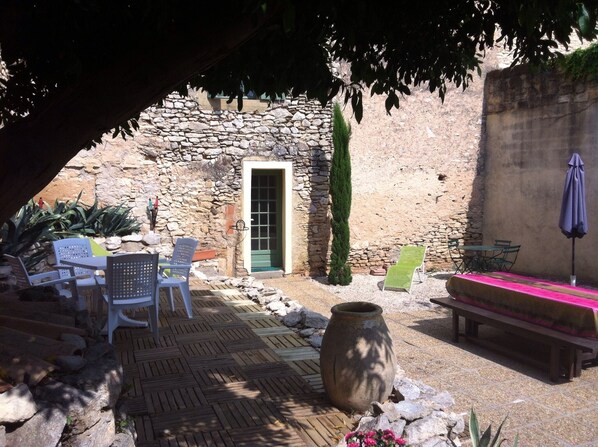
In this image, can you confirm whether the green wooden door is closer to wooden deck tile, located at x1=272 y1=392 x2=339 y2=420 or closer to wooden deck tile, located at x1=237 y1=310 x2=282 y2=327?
wooden deck tile, located at x1=237 y1=310 x2=282 y2=327

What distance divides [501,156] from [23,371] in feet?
36.3

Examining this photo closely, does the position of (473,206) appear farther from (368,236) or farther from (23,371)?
(23,371)

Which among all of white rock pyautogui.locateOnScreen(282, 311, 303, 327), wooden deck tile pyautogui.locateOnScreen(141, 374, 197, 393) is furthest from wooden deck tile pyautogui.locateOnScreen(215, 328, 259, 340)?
wooden deck tile pyautogui.locateOnScreen(141, 374, 197, 393)

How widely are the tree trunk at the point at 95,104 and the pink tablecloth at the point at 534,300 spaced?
4.24 metres

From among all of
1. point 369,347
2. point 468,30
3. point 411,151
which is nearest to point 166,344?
point 369,347

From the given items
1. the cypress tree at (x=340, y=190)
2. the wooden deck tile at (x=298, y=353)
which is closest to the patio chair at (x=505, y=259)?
the cypress tree at (x=340, y=190)

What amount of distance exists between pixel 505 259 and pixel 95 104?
Answer: 10.6m

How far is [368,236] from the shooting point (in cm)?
1132

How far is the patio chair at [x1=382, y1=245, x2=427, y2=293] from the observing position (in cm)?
948

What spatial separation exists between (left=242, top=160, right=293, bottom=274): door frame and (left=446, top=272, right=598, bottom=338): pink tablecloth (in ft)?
15.0

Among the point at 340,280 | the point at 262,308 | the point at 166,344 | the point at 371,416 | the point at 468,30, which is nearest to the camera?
the point at 468,30

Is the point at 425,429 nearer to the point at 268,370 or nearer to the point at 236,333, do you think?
the point at 268,370

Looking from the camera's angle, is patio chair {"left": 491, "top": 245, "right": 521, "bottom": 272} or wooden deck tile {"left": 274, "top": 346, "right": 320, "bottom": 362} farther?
patio chair {"left": 491, "top": 245, "right": 521, "bottom": 272}

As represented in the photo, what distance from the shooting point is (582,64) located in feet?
31.9
